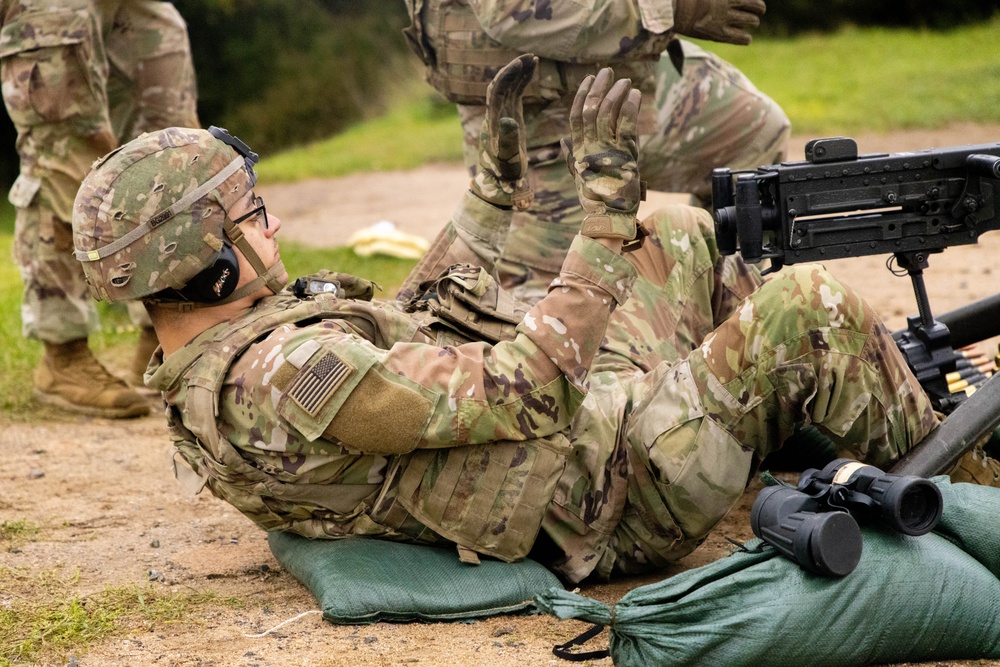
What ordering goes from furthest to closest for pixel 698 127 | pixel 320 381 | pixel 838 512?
pixel 698 127 → pixel 320 381 → pixel 838 512

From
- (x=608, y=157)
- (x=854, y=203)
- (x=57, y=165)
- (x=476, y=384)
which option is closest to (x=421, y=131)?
(x=57, y=165)

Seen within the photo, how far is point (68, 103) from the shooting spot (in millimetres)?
5328

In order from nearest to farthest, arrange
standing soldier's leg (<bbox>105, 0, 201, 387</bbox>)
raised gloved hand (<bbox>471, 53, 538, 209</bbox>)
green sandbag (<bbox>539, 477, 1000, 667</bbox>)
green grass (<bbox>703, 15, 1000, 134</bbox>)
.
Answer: green sandbag (<bbox>539, 477, 1000, 667</bbox>)
raised gloved hand (<bbox>471, 53, 538, 209</bbox>)
standing soldier's leg (<bbox>105, 0, 201, 387</bbox>)
green grass (<bbox>703, 15, 1000, 134</bbox>)

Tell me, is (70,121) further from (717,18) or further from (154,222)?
(717,18)

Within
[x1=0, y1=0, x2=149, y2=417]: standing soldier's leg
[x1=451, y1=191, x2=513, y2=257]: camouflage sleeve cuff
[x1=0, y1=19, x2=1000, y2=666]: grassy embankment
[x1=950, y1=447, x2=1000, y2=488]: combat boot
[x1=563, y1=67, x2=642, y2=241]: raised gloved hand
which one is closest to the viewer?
[x1=563, y1=67, x2=642, y2=241]: raised gloved hand

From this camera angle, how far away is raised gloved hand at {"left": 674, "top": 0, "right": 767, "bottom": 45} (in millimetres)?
4465

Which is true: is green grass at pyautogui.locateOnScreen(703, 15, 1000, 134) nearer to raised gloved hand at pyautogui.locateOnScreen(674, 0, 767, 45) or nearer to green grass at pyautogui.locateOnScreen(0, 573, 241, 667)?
raised gloved hand at pyautogui.locateOnScreen(674, 0, 767, 45)

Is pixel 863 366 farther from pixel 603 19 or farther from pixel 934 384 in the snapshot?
pixel 603 19

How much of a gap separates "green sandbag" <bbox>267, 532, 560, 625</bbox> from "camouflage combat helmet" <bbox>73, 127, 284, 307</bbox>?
76 cm

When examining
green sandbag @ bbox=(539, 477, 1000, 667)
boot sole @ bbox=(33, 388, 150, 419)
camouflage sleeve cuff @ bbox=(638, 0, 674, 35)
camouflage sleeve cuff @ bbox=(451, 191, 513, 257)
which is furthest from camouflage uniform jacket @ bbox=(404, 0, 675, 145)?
green sandbag @ bbox=(539, 477, 1000, 667)

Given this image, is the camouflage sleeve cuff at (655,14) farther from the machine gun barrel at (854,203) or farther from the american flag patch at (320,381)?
the american flag patch at (320,381)

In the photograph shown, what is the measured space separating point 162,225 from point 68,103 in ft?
8.49

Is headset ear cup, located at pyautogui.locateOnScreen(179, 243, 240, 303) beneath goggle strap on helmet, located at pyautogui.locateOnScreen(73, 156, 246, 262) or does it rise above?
beneath

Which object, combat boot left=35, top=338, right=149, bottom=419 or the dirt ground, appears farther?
combat boot left=35, top=338, right=149, bottom=419
